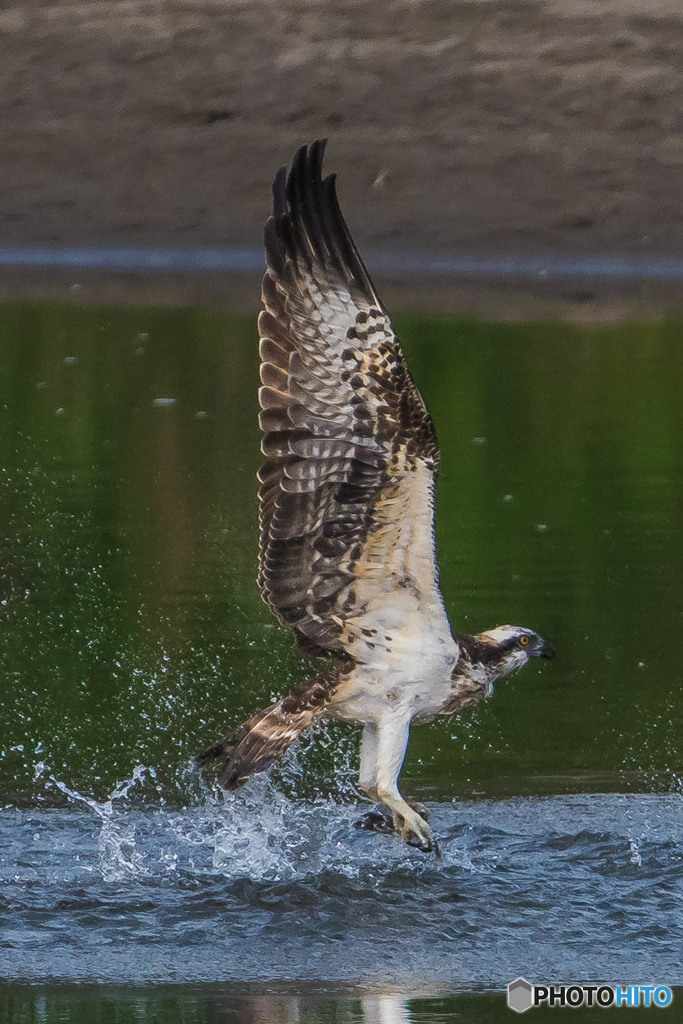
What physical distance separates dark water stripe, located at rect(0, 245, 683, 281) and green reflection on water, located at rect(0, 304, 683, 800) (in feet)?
11.5

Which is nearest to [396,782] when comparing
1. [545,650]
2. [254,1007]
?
[545,650]


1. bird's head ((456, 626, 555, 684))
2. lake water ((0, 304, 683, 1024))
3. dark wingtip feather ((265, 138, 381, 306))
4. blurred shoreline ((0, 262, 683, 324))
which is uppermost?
dark wingtip feather ((265, 138, 381, 306))

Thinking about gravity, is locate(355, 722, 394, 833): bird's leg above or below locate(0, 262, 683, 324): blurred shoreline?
above

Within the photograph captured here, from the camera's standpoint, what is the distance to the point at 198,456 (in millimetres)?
13125

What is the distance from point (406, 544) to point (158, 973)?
5.22ft

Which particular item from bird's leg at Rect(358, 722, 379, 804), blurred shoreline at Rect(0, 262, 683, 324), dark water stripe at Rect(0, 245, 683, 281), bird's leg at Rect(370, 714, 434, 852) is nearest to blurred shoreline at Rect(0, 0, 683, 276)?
dark water stripe at Rect(0, 245, 683, 281)

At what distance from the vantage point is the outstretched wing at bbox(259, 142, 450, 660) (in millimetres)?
6980

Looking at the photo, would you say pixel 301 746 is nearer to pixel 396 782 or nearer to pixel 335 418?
pixel 396 782

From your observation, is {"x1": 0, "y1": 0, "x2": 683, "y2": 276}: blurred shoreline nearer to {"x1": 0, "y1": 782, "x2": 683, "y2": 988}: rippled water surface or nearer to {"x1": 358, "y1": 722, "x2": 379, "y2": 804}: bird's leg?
{"x1": 0, "y1": 782, "x2": 683, "y2": 988}: rippled water surface

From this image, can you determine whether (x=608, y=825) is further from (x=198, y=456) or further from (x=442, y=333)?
(x=442, y=333)

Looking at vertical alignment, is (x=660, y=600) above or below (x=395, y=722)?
below

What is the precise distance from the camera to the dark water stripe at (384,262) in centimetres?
2059

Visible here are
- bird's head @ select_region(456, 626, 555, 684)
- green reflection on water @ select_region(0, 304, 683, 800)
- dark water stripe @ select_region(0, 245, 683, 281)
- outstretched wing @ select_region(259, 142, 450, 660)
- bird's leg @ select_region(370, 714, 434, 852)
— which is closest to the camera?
outstretched wing @ select_region(259, 142, 450, 660)

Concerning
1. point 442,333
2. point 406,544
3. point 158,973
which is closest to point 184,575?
point 406,544
